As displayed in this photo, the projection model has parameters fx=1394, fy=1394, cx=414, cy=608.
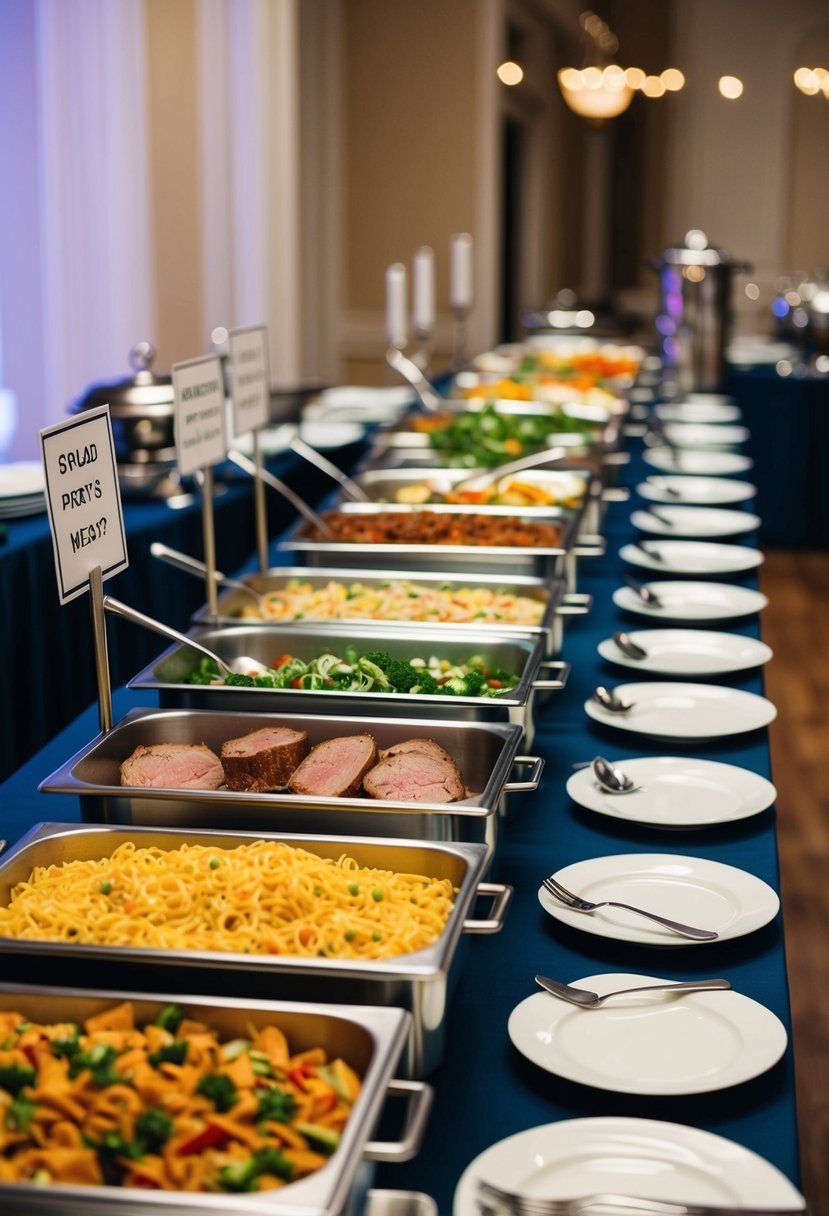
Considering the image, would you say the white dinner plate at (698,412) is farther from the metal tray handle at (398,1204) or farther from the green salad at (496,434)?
the metal tray handle at (398,1204)

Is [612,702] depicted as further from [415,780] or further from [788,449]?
[788,449]

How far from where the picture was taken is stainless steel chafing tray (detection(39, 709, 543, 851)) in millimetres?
1084

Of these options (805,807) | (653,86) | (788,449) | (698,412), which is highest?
(653,86)

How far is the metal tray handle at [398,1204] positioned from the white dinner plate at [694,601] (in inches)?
51.1

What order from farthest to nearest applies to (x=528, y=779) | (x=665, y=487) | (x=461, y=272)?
1. (x=461, y=272)
2. (x=665, y=487)
3. (x=528, y=779)

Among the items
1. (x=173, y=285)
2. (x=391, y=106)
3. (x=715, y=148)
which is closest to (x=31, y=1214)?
(x=173, y=285)

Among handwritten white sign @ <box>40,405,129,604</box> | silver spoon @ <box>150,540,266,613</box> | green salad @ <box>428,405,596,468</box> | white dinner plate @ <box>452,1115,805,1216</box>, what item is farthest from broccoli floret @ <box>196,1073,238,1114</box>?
green salad @ <box>428,405,596,468</box>

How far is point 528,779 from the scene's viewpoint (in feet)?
4.19

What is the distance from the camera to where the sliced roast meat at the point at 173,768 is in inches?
48.5

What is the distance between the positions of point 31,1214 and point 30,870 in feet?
1.37

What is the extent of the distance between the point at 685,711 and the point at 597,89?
582 cm

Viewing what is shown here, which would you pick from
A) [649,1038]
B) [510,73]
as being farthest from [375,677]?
[510,73]

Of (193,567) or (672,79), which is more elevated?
(672,79)

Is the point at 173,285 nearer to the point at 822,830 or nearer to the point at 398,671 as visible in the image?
the point at 822,830
